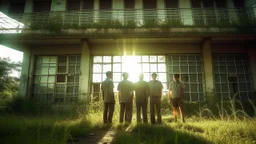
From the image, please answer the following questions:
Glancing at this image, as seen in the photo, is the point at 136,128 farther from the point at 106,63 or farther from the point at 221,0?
the point at 221,0

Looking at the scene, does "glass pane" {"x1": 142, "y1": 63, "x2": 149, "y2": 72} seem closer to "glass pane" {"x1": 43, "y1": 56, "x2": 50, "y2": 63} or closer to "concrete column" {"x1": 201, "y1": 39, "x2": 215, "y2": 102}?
"concrete column" {"x1": 201, "y1": 39, "x2": 215, "y2": 102}

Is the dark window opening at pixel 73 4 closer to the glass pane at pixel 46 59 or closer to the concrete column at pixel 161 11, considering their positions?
the glass pane at pixel 46 59

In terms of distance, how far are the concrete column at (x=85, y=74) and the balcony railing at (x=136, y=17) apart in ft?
4.89

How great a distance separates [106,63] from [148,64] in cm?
249

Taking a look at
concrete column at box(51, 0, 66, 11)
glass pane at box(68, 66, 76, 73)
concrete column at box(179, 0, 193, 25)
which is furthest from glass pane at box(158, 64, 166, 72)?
concrete column at box(51, 0, 66, 11)

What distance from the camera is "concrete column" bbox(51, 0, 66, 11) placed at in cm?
1080

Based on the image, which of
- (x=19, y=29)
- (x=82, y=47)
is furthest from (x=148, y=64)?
(x=19, y=29)

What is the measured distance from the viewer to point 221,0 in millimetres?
10938

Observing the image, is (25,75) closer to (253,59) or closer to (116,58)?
(116,58)

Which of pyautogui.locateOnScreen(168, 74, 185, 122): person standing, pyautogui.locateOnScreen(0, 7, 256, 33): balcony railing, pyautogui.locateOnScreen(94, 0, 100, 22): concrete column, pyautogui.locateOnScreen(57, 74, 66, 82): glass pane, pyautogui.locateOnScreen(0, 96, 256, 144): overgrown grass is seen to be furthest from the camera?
pyautogui.locateOnScreen(94, 0, 100, 22): concrete column

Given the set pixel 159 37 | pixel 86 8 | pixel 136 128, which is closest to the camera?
pixel 136 128

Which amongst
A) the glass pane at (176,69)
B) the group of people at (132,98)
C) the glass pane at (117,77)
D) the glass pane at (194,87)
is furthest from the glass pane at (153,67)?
the group of people at (132,98)

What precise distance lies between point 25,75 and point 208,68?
10.6 meters

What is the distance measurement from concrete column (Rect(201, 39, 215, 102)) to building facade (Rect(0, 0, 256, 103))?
0.05 metres
